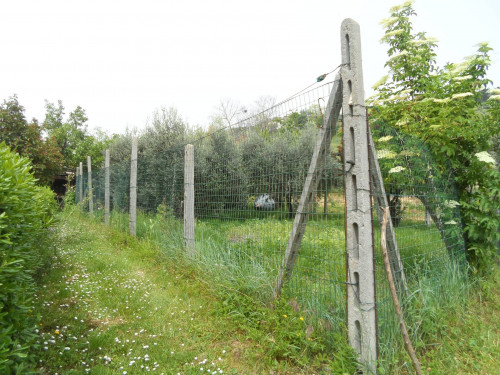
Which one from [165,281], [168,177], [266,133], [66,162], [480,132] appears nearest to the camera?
[266,133]

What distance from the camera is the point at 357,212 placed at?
7.46ft

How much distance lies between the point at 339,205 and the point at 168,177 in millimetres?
4389

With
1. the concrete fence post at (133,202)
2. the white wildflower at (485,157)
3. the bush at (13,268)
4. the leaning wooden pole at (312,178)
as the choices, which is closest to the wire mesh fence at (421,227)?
the white wildflower at (485,157)

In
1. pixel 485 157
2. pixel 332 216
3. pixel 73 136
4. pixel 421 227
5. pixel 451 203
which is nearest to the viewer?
pixel 332 216

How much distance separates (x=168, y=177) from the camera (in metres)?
6.21

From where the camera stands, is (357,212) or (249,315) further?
(249,315)

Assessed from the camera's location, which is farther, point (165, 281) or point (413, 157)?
point (165, 281)

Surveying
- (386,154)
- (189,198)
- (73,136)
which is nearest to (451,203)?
(386,154)

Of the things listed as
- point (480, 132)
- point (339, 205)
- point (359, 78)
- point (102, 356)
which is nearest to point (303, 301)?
point (339, 205)

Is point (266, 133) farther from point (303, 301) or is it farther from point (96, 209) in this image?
point (96, 209)

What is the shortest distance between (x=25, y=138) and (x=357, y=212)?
1930cm

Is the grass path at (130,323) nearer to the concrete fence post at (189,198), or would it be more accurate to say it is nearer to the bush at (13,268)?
the bush at (13,268)

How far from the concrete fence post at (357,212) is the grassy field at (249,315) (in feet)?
0.50

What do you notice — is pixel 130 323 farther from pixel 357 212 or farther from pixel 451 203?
pixel 451 203
